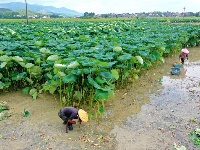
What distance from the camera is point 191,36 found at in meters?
18.1

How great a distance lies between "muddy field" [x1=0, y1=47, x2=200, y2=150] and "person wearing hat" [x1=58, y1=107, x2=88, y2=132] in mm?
180

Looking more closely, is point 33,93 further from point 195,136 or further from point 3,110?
point 195,136

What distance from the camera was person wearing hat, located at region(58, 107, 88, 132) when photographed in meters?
4.81

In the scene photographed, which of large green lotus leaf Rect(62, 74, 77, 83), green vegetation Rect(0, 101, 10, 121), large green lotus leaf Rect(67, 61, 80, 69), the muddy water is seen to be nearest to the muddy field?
the muddy water

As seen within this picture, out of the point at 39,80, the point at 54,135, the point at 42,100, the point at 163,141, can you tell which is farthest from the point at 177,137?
the point at 39,80

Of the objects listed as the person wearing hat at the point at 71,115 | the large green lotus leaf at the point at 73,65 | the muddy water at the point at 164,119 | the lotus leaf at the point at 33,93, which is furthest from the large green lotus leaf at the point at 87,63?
the lotus leaf at the point at 33,93

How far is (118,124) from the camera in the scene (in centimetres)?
530

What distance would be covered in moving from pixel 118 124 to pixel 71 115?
42.3 inches

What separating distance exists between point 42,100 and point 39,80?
0.95 metres

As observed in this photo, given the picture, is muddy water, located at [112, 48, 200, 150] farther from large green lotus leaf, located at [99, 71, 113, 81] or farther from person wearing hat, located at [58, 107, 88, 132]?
large green lotus leaf, located at [99, 71, 113, 81]

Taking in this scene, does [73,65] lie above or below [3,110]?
above

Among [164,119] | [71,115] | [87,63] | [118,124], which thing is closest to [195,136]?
[164,119]

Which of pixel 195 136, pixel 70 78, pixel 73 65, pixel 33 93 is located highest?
pixel 73 65

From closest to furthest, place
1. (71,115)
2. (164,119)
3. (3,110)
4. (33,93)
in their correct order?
(71,115) < (164,119) < (3,110) < (33,93)
